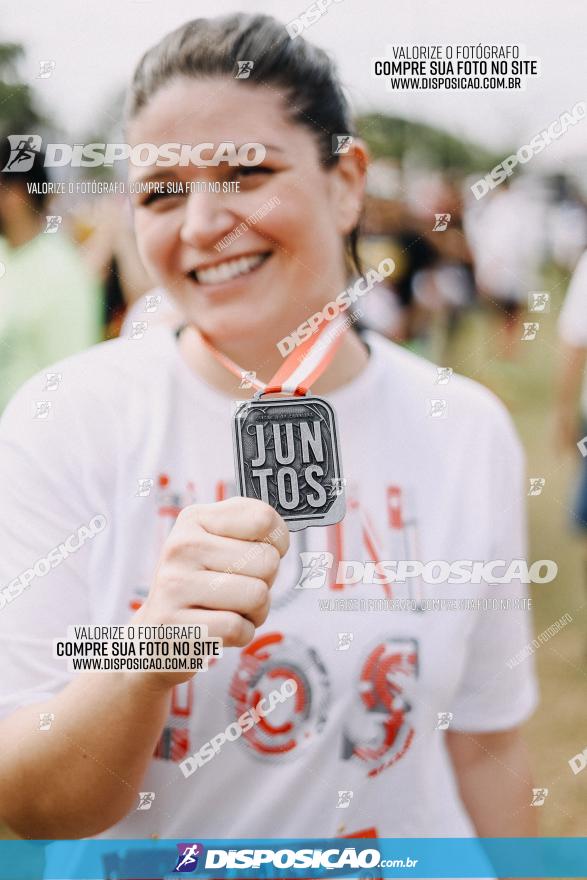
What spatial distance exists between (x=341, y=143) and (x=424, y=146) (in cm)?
25

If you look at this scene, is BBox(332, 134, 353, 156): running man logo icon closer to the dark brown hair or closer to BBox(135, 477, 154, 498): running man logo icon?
the dark brown hair

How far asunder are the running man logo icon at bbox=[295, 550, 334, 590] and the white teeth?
1.54ft

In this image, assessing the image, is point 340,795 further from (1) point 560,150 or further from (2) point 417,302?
(1) point 560,150

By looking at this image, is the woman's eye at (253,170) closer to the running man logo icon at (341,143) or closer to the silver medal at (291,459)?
the running man logo icon at (341,143)

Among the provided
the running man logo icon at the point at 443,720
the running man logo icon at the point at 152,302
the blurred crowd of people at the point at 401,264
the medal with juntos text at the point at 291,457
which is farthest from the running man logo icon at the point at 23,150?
the running man logo icon at the point at 443,720

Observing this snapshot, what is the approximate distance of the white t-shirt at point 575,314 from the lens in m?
1.63

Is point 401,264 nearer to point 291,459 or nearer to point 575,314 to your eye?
point 575,314


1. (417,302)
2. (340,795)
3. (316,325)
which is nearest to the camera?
(340,795)

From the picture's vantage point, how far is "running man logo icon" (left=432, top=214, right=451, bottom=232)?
5.25ft

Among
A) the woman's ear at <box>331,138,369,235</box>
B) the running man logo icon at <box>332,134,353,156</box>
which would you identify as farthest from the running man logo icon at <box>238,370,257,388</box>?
the running man logo icon at <box>332,134,353,156</box>

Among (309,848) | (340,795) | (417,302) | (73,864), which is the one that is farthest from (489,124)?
(73,864)

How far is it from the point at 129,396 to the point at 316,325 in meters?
0.35

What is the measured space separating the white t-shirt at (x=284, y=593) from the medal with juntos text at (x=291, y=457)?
0.23 m

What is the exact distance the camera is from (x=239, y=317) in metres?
1.39
